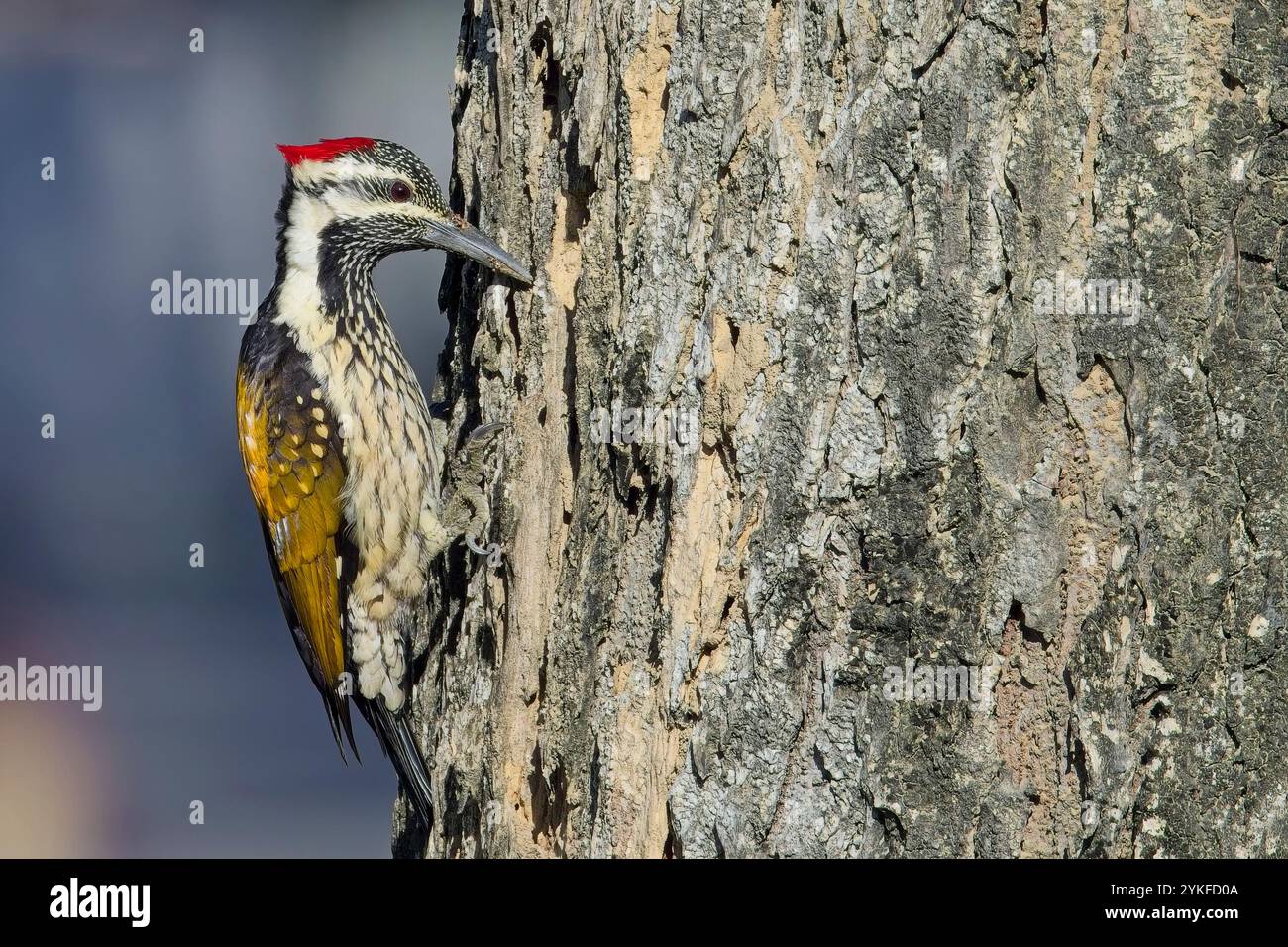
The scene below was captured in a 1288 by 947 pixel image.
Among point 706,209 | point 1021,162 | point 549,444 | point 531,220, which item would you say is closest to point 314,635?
point 549,444

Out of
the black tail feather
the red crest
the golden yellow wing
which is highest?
the red crest

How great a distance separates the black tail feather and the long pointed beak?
1.29 meters

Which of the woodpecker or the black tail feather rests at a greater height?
the woodpecker

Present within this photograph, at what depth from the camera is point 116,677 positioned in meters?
6.82

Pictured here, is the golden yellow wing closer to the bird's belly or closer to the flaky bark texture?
the bird's belly

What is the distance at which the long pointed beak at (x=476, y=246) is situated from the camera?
2717 millimetres

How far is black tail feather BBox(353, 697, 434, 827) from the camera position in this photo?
3.12m

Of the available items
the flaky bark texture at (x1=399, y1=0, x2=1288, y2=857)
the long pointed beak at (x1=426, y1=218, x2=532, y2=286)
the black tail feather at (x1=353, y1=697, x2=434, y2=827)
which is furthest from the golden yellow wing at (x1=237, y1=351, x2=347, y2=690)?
the flaky bark texture at (x1=399, y1=0, x2=1288, y2=857)

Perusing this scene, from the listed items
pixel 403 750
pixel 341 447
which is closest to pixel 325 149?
pixel 341 447

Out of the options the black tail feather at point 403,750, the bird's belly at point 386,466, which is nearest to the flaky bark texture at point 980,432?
the black tail feather at point 403,750

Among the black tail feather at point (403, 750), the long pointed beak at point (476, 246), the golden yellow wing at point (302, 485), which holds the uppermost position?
the long pointed beak at point (476, 246)

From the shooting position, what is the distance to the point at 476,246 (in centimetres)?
281

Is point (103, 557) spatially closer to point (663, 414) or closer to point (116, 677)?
point (116, 677)

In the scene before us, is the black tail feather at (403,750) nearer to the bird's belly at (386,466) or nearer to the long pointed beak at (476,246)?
the bird's belly at (386,466)
